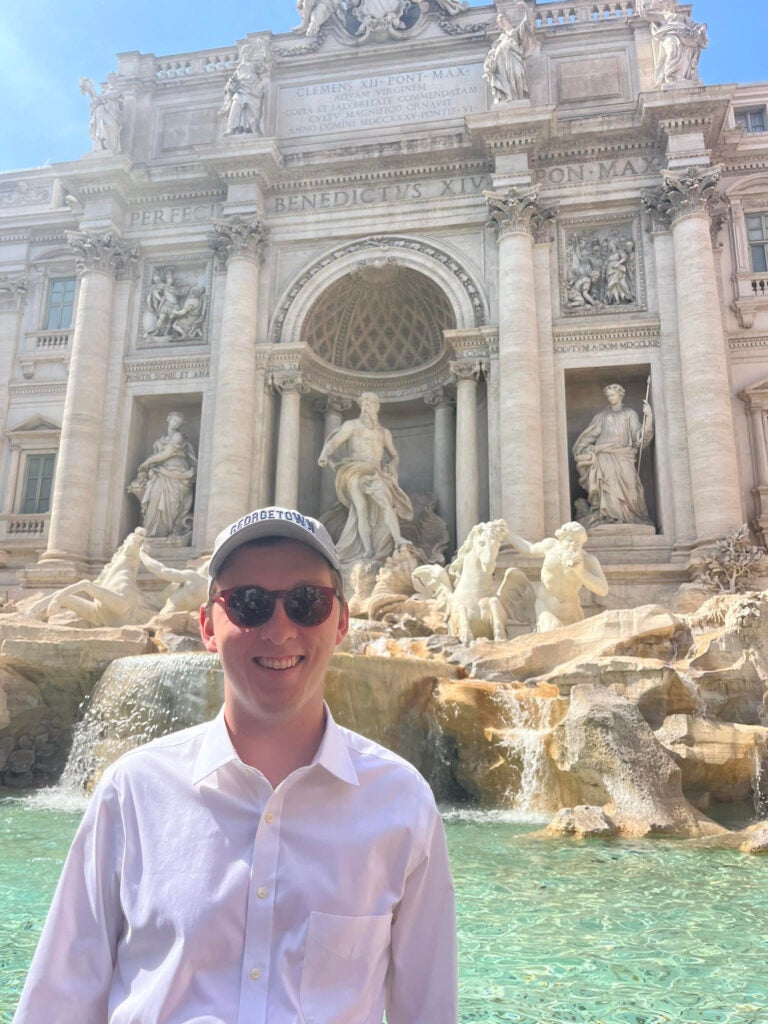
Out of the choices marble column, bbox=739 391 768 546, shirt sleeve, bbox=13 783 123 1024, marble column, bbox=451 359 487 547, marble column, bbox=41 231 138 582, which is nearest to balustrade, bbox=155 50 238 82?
marble column, bbox=41 231 138 582

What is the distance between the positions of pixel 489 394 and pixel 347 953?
1705 centimetres

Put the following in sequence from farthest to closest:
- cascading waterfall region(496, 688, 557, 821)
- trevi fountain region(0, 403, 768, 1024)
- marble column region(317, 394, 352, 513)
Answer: marble column region(317, 394, 352, 513) < cascading waterfall region(496, 688, 557, 821) < trevi fountain region(0, 403, 768, 1024)

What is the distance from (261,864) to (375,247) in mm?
19233

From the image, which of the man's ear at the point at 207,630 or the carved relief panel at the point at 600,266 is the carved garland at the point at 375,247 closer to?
the carved relief panel at the point at 600,266

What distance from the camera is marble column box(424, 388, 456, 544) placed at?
19.1m

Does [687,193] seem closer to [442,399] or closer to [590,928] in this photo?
[442,399]

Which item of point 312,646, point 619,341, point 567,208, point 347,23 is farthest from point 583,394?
point 312,646

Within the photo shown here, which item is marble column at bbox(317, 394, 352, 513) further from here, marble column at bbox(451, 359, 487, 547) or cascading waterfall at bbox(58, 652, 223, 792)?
cascading waterfall at bbox(58, 652, 223, 792)

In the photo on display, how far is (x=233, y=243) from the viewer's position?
19.7 m

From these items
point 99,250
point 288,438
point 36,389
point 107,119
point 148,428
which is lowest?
point 288,438

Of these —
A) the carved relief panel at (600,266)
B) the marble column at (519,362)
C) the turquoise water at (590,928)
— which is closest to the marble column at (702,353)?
the carved relief panel at (600,266)

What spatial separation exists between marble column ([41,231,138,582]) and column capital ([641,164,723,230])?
12.4 m

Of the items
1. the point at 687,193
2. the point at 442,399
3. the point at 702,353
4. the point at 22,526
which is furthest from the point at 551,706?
the point at 22,526

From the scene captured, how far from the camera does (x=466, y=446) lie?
17875 millimetres
